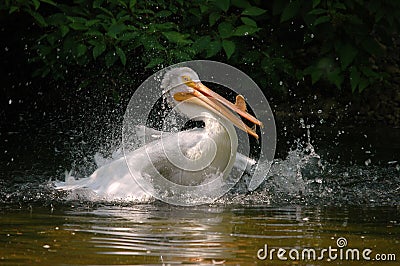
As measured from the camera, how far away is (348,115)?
10602mm

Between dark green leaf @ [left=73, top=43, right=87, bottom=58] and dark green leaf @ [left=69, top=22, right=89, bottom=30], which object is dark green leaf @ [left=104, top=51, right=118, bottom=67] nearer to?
dark green leaf @ [left=73, top=43, right=87, bottom=58]

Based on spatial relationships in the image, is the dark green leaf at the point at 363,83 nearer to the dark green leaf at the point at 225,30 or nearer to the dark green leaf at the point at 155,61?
the dark green leaf at the point at 225,30

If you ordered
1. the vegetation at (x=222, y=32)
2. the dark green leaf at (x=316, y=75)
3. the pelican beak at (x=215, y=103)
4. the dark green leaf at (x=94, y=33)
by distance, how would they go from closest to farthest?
1. the pelican beak at (x=215, y=103)
2. the dark green leaf at (x=94, y=33)
3. the vegetation at (x=222, y=32)
4. the dark green leaf at (x=316, y=75)

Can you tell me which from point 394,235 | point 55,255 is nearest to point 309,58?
point 394,235

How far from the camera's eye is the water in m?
4.45

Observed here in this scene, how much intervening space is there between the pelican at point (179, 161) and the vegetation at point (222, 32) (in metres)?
1.61

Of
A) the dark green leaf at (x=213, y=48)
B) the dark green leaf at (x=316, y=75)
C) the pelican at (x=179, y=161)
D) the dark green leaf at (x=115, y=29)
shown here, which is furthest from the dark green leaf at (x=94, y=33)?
the dark green leaf at (x=316, y=75)

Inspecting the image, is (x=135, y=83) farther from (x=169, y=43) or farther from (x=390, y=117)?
(x=390, y=117)

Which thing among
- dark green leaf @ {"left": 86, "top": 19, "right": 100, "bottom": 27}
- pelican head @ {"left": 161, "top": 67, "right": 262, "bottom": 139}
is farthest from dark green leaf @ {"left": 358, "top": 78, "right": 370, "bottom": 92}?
dark green leaf @ {"left": 86, "top": 19, "right": 100, "bottom": 27}

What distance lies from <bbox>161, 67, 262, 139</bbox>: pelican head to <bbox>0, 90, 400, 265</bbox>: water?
537mm

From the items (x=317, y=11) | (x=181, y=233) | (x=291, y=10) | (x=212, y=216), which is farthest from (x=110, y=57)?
(x=181, y=233)

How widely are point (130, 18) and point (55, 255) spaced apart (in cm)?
442

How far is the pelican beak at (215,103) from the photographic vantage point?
668 cm

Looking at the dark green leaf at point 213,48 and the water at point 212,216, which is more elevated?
the dark green leaf at point 213,48
